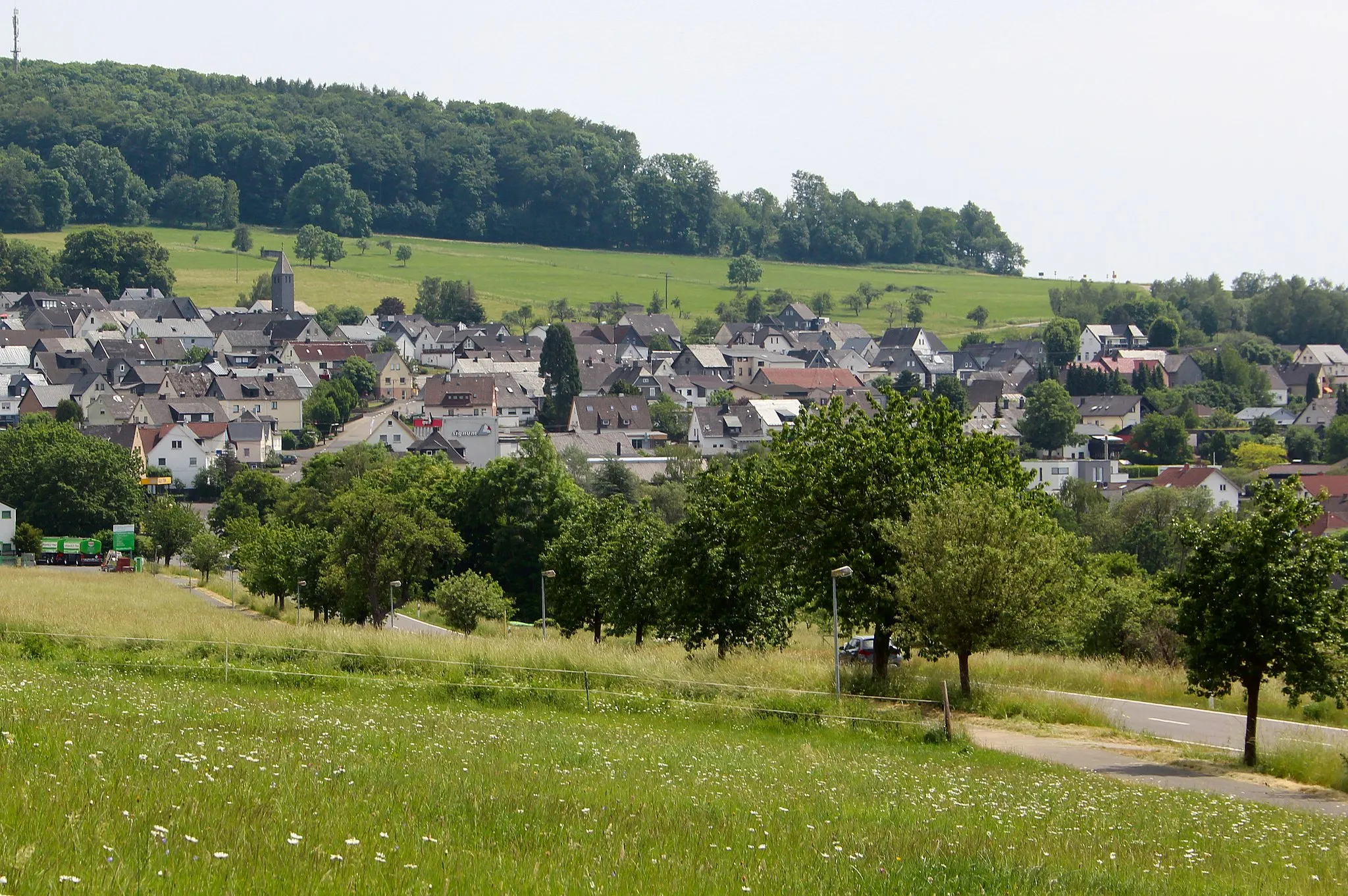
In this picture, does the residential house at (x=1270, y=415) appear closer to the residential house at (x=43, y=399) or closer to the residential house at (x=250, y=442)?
the residential house at (x=250, y=442)

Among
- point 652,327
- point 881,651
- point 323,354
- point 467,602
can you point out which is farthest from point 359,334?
point 881,651

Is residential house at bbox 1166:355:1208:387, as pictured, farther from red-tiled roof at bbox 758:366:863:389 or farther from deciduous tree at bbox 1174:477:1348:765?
deciduous tree at bbox 1174:477:1348:765

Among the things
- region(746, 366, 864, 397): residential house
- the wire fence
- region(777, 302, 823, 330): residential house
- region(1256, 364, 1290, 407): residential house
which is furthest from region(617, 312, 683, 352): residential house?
the wire fence

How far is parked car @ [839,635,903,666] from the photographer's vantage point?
3164 centimetres

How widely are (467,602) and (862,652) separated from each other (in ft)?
53.4

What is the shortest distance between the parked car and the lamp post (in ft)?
51.2

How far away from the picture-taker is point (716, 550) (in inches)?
1231

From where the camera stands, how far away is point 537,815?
9602mm

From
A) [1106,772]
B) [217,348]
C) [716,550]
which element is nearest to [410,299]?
[217,348]

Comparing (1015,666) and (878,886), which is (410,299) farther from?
(878,886)

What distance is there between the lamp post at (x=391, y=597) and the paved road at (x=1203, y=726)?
79.7 ft

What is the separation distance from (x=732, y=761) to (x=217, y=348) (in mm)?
149115

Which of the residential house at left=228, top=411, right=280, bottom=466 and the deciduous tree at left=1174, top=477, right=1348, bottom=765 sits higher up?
the deciduous tree at left=1174, top=477, right=1348, bottom=765

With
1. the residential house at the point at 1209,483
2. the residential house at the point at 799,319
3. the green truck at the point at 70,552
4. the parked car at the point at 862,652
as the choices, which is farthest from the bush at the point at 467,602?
the residential house at the point at 799,319
